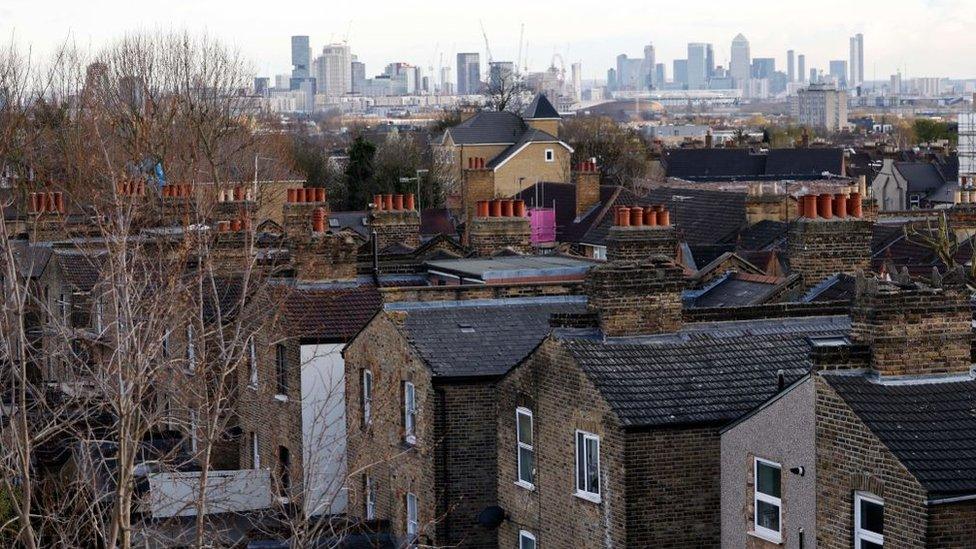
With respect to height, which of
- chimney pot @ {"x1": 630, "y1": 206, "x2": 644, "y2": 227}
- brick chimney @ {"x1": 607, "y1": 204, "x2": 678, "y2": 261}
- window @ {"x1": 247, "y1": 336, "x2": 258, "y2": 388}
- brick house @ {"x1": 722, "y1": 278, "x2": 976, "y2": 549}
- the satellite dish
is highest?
chimney pot @ {"x1": 630, "y1": 206, "x2": 644, "y2": 227}

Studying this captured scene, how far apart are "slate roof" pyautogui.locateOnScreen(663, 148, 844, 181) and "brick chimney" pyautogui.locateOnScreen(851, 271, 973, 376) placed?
96015 mm

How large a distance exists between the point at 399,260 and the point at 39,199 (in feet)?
54.2

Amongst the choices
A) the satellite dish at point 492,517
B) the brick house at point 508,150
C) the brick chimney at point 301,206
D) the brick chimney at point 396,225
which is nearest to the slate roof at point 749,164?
the brick house at point 508,150

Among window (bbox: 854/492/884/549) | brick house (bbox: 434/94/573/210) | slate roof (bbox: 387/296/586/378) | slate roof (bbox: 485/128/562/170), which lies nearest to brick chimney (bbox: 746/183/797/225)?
slate roof (bbox: 387/296/586/378)

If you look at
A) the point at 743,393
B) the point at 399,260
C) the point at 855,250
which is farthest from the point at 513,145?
the point at 743,393

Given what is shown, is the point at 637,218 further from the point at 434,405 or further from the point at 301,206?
the point at 301,206

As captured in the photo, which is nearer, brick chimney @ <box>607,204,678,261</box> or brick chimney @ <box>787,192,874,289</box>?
brick chimney @ <box>787,192,874,289</box>

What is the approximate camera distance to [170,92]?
65.0 m

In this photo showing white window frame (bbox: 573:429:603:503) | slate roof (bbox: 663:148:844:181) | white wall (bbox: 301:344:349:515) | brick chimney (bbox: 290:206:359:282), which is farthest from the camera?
slate roof (bbox: 663:148:844:181)

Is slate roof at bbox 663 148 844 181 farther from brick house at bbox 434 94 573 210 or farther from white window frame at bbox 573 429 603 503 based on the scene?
white window frame at bbox 573 429 603 503

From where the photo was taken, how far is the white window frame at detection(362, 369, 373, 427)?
26.1m

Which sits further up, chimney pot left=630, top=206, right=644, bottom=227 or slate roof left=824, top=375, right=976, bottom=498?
chimney pot left=630, top=206, right=644, bottom=227

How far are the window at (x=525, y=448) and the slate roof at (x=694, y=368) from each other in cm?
135

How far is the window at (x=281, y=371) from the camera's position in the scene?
98.3 ft
